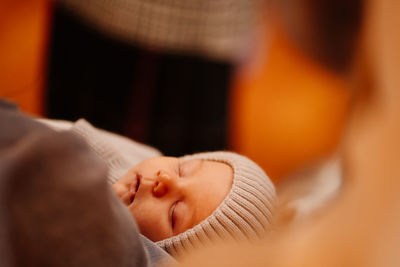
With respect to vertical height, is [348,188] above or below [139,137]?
above

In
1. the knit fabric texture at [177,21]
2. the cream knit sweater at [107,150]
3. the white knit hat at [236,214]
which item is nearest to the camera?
the white knit hat at [236,214]

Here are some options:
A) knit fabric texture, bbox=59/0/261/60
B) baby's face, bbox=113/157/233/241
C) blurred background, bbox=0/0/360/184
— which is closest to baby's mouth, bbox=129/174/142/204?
baby's face, bbox=113/157/233/241

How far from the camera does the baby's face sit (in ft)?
2.46

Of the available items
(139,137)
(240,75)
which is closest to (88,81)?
(139,137)

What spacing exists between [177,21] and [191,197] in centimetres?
74

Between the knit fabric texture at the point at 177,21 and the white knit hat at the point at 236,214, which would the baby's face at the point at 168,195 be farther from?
the knit fabric texture at the point at 177,21

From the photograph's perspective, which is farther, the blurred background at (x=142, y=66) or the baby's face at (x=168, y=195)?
the blurred background at (x=142, y=66)

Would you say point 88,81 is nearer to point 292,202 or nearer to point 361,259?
point 292,202

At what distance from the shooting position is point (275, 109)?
1910mm

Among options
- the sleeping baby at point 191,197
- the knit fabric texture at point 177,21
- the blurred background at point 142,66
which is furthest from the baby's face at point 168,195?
the knit fabric texture at point 177,21

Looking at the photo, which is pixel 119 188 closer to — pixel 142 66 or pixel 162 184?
pixel 162 184

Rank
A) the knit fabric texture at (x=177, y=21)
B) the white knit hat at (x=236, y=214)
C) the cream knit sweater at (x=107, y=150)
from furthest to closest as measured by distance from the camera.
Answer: the knit fabric texture at (x=177, y=21) → the cream knit sweater at (x=107, y=150) → the white knit hat at (x=236, y=214)

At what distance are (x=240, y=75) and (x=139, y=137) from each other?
1.69 feet

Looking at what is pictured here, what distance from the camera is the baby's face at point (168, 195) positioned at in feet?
2.46
